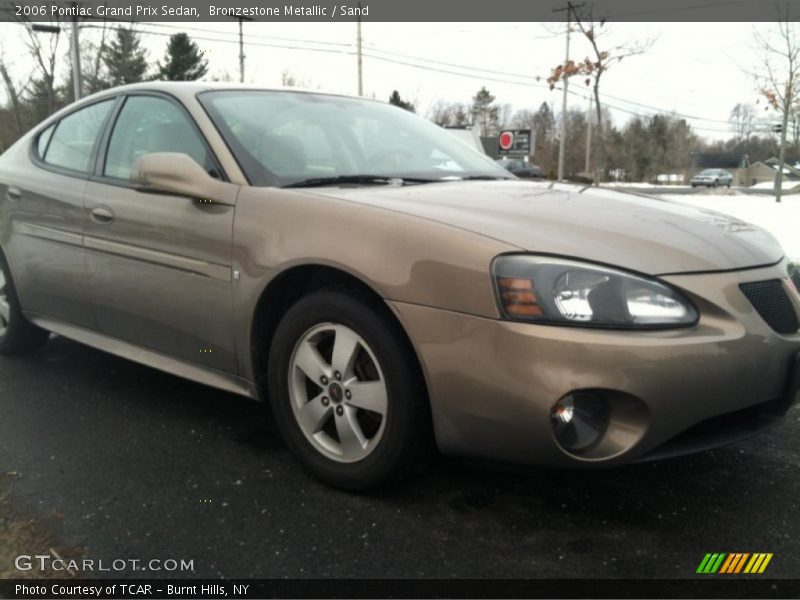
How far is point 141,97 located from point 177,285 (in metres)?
1.12

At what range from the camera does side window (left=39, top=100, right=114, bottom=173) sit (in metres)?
3.48

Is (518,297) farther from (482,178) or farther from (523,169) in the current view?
(523,169)

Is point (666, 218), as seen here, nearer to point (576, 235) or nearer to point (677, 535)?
point (576, 235)

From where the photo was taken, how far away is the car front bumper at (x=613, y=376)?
192 cm

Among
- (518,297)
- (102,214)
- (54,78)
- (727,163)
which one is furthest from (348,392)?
(727,163)

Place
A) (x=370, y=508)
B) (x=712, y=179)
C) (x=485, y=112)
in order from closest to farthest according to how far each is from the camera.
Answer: (x=370, y=508) < (x=712, y=179) < (x=485, y=112)

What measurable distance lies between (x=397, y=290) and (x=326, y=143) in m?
1.19

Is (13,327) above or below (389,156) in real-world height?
below

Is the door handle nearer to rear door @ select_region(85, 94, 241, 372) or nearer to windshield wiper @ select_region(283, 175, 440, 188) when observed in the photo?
rear door @ select_region(85, 94, 241, 372)

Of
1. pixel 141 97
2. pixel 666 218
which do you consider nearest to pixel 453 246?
pixel 666 218

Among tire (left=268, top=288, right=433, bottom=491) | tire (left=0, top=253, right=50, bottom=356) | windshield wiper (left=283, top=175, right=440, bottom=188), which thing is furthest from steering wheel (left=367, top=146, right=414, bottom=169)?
tire (left=0, top=253, right=50, bottom=356)

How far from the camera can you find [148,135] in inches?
127

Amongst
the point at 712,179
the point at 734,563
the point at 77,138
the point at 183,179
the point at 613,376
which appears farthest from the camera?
the point at 712,179

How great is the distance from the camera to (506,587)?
1.90 meters
